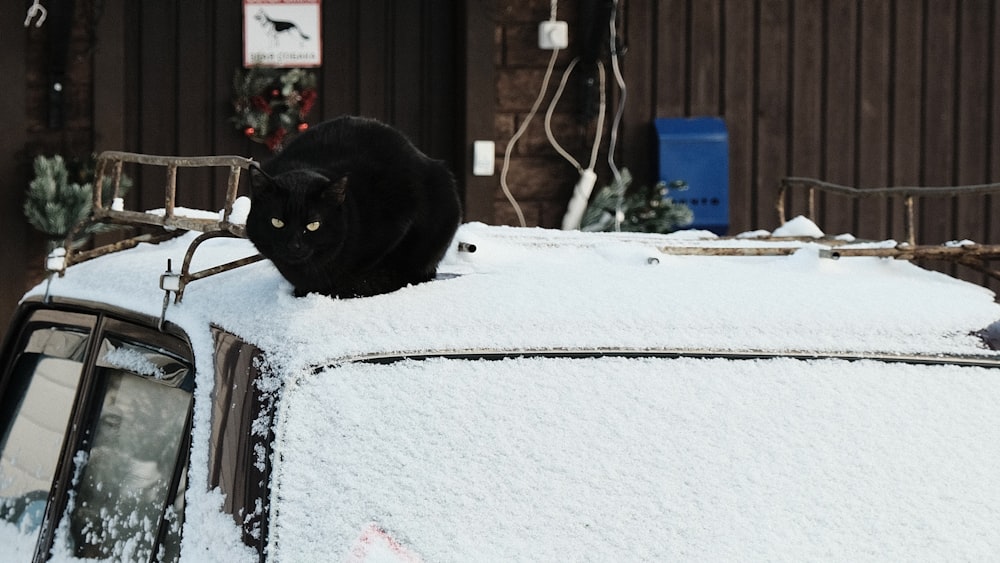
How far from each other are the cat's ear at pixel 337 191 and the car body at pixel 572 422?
153mm

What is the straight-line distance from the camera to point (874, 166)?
6.12 meters

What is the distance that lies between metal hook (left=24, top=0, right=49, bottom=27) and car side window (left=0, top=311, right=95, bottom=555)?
3967 mm

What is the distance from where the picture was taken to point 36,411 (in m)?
1.98

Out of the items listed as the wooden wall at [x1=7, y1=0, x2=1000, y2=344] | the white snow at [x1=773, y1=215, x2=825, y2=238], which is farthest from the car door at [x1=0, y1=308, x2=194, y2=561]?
the wooden wall at [x1=7, y1=0, x2=1000, y2=344]

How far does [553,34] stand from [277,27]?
1.37 meters

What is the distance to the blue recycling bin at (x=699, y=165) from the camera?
19.0 feet

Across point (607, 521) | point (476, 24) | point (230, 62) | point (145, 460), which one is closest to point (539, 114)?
point (476, 24)

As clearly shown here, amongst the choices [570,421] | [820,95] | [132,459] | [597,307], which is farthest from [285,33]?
[570,421]

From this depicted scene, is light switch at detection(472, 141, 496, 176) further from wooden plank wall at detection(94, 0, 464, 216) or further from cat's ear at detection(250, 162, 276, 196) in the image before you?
cat's ear at detection(250, 162, 276, 196)

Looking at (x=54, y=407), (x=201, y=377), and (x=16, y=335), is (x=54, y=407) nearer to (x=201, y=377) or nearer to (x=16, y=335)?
(x=16, y=335)

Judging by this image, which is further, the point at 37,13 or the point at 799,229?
the point at 37,13

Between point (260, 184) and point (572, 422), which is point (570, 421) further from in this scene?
point (260, 184)

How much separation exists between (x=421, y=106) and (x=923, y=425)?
4.89 meters

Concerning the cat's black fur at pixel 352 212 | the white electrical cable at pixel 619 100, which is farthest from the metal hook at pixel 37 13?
the cat's black fur at pixel 352 212
